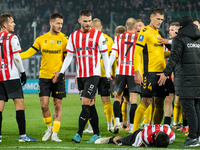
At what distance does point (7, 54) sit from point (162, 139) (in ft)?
9.52

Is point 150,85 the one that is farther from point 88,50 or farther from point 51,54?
point 51,54

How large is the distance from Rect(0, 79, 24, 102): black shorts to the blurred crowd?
17.6 meters

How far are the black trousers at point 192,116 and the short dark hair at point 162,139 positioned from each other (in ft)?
1.90

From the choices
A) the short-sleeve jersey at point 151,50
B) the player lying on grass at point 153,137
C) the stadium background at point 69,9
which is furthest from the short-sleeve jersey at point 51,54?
the stadium background at point 69,9

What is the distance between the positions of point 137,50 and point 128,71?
1211 mm

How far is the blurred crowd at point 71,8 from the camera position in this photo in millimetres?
22922

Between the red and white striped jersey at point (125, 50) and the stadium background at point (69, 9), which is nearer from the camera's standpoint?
the red and white striped jersey at point (125, 50)

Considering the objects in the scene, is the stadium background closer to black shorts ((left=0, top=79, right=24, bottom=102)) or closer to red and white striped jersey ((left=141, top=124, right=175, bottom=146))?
black shorts ((left=0, top=79, right=24, bottom=102))

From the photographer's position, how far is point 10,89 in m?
5.42

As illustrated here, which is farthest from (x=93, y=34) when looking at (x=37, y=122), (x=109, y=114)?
(x=37, y=122)

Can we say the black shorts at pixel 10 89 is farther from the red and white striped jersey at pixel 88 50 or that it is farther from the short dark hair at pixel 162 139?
the short dark hair at pixel 162 139

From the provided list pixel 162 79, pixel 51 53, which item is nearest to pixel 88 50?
pixel 51 53

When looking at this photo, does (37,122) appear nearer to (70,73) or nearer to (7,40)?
(7,40)

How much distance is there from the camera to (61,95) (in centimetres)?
579
